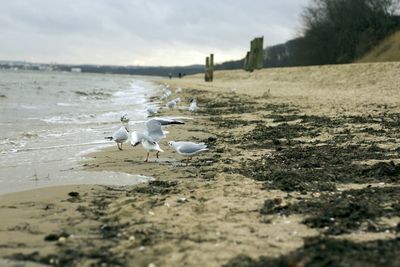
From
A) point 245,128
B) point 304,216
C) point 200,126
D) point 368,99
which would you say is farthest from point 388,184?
point 368,99

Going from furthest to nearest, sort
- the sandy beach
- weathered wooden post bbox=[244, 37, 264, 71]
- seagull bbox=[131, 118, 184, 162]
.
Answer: weathered wooden post bbox=[244, 37, 264, 71]
seagull bbox=[131, 118, 184, 162]
the sandy beach

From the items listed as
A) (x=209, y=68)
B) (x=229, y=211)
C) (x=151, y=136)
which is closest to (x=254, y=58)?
(x=209, y=68)

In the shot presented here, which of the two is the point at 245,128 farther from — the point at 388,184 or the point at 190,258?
the point at 190,258

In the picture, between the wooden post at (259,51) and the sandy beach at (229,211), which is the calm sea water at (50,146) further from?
the wooden post at (259,51)

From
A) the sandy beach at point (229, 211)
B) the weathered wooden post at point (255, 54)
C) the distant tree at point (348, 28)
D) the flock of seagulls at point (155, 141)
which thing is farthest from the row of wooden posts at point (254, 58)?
the flock of seagulls at point (155, 141)

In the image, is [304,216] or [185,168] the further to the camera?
[185,168]

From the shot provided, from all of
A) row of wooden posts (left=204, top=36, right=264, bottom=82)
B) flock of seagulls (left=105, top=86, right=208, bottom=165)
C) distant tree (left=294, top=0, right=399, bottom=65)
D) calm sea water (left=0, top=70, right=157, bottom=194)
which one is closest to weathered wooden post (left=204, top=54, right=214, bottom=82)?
row of wooden posts (left=204, top=36, right=264, bottom=82)

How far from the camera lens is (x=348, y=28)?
47.4 meters

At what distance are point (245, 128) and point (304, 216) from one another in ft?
24.5

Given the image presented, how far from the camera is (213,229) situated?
4102 mm

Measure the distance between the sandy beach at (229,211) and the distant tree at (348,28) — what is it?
39394mm

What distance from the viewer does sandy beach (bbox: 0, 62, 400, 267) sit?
11.7 ft

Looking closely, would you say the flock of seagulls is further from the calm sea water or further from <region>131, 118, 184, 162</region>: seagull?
the calm sea water

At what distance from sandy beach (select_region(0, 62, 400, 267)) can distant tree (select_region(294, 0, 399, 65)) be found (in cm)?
3939
